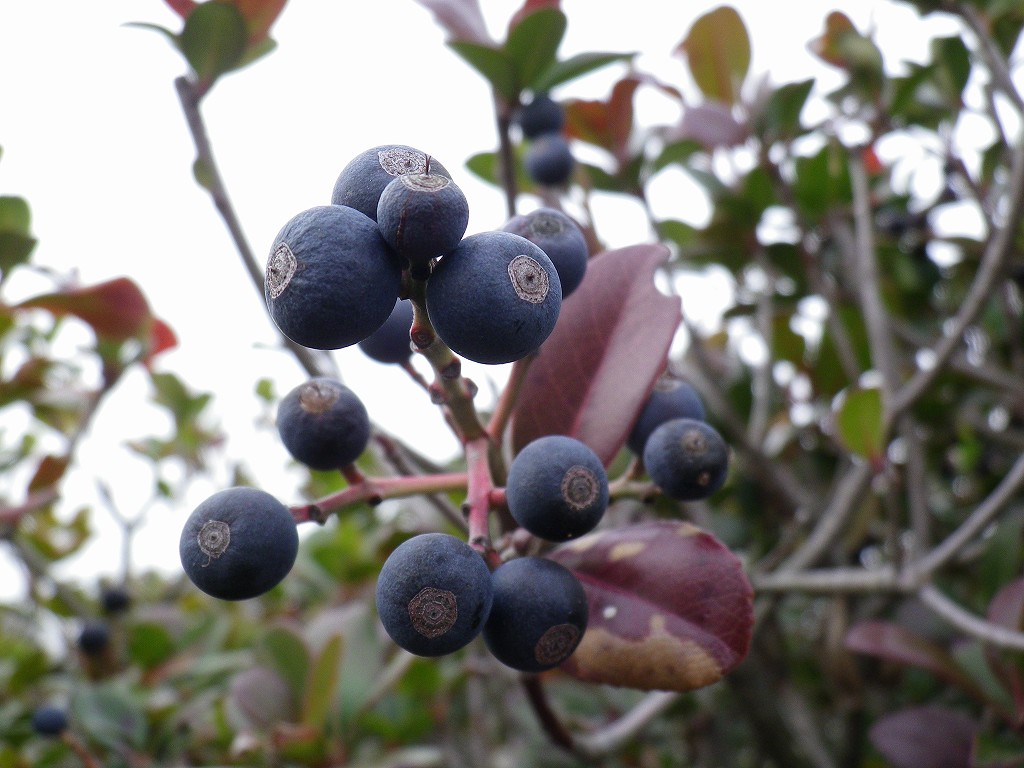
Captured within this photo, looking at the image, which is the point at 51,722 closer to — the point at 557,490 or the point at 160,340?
the point at 160,340

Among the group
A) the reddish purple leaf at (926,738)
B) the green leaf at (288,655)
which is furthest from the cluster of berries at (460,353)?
the reddish purple leaf at (926,738)

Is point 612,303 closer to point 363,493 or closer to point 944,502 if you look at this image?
point 363,493

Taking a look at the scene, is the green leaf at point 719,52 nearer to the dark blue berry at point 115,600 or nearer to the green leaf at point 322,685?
the green leaf at point 322,685

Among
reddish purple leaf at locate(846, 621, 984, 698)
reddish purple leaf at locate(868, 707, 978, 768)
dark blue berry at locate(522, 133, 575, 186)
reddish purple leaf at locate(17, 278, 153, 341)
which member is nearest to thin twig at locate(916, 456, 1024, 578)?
reddish purple leaf at locate(846, 621, 984, 698)

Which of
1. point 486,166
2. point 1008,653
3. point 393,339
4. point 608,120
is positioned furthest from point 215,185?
point 1008,653

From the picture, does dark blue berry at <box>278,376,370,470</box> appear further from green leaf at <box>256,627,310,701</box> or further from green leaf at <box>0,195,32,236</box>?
green leaf at <box>0,195,32,236</box>

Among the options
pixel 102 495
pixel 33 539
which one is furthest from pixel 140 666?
pixel 33 539
